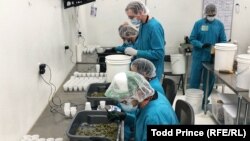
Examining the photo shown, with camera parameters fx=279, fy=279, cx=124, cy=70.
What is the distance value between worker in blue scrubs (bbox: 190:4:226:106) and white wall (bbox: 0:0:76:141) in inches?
89.6

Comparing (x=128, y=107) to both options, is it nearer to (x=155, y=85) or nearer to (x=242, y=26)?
(x=155, y=85)

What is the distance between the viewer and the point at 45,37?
2.35 metres

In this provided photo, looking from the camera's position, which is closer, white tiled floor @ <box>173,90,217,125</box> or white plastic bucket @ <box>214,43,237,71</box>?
white plastic bucket @ <box>214,43,237,71</box>

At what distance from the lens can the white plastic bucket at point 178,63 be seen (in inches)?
182

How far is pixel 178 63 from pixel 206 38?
A: 0.68m

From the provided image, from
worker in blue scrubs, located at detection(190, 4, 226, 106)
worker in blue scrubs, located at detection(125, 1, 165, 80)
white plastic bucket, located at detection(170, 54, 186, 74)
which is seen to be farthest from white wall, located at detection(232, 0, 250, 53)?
worker in blue scrubs, located at detection(125, 1, 165, 80)

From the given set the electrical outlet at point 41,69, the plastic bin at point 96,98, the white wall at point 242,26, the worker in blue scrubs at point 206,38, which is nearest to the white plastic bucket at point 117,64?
the plastic bin at point 96,98

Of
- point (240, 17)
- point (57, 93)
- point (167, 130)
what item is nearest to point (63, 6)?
point (57, 93)

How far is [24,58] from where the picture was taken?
184cm

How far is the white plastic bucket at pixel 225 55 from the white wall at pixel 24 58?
5.96 feet

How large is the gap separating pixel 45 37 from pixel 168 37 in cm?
307

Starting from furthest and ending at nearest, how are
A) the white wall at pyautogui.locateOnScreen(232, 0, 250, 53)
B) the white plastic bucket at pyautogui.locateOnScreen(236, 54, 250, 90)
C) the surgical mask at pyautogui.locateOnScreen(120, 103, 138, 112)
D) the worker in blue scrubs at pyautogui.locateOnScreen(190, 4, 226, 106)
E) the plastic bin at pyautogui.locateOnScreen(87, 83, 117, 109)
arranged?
the white wall at pyautogui.locateOnScreen(232, 0, 250, 53), the worker in blue scrubs at pyautogui.locateOnScreen(190, 4, 226, 106), the white plastic bucket at pyautogui.locateOnScreen(236, 54, 250, 90), the plastic bin at pyautogui.locateOnScreen(87, 83, 117, 109), the surgical mask at pyautogui.locateOnScreen(120, 103, 138, 112)

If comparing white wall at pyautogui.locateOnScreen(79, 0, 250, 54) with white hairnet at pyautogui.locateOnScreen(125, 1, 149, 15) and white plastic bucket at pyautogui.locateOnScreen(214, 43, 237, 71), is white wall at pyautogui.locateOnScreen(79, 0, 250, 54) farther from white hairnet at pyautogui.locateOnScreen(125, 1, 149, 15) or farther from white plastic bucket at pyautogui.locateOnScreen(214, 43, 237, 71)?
white hairnet at pyautogui.locateOnScreen(125, 1, 149, 15)

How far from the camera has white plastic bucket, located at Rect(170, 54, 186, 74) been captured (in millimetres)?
4613
